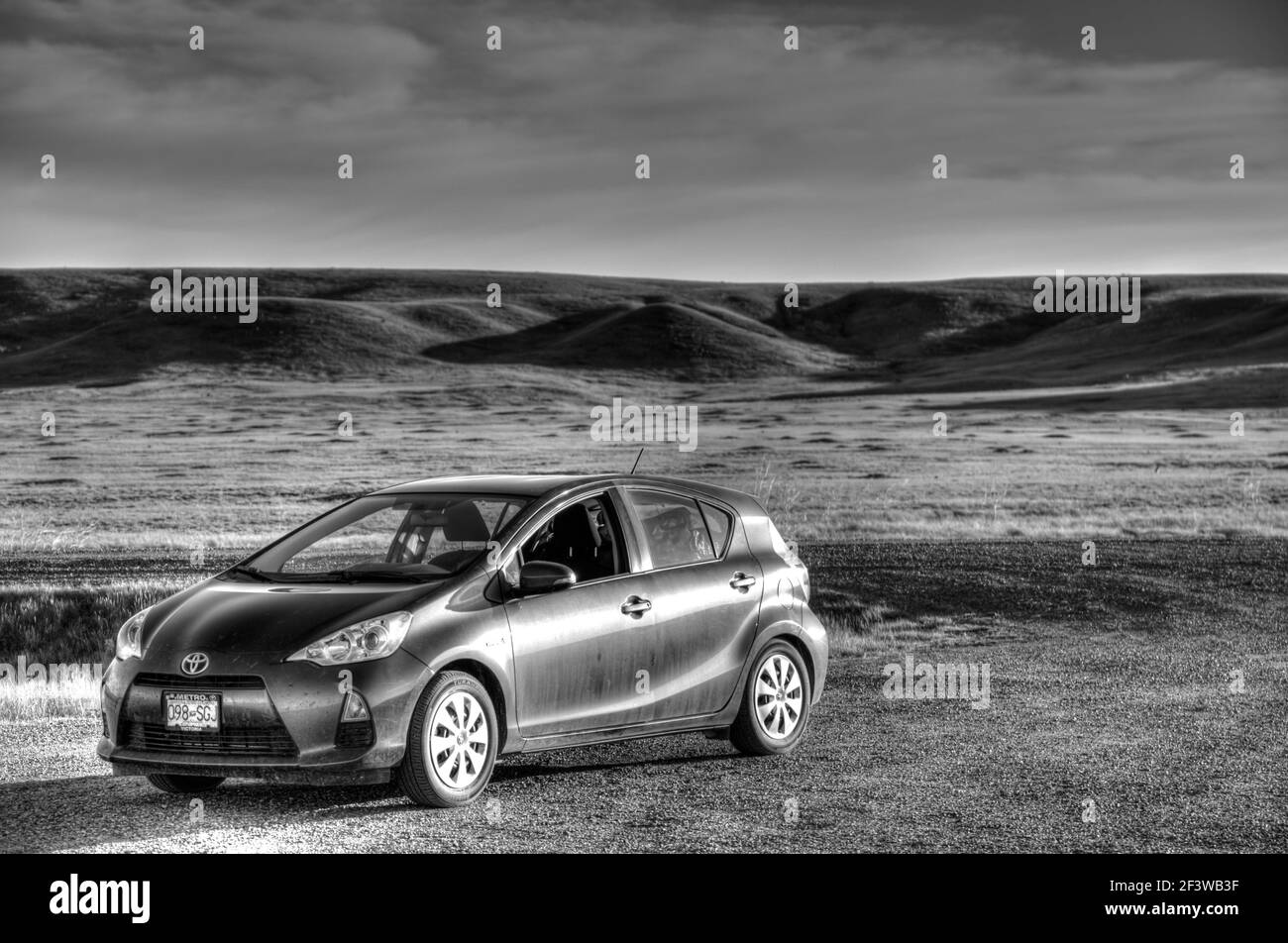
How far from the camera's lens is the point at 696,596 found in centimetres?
959

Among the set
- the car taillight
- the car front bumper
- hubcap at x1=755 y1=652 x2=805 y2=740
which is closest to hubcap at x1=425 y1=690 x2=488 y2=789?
the car front bumper

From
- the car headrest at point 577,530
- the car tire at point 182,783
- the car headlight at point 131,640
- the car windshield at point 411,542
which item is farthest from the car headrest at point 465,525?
the car tire at point 182,783

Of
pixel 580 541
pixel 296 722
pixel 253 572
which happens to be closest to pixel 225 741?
pixel 296 722

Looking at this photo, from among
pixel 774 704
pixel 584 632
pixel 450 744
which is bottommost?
pixel 774 704

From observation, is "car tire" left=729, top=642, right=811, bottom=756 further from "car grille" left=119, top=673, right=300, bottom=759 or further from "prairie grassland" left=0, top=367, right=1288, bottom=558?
"prairie grassland" left=0, top=367, right=1288, bottom=558

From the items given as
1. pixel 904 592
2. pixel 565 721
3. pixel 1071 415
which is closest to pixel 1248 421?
pixel 1071 415

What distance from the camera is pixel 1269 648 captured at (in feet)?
54.2

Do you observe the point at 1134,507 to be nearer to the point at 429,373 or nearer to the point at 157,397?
the point at 157,397

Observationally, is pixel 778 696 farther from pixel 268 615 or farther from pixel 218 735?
pixel 218 735

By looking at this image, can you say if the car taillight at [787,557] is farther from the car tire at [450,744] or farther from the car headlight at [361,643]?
the car headlight at [361,643]

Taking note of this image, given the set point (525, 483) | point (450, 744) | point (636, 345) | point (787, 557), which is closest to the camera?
point (450, 744)

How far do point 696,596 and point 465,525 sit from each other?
1357 millimetres
